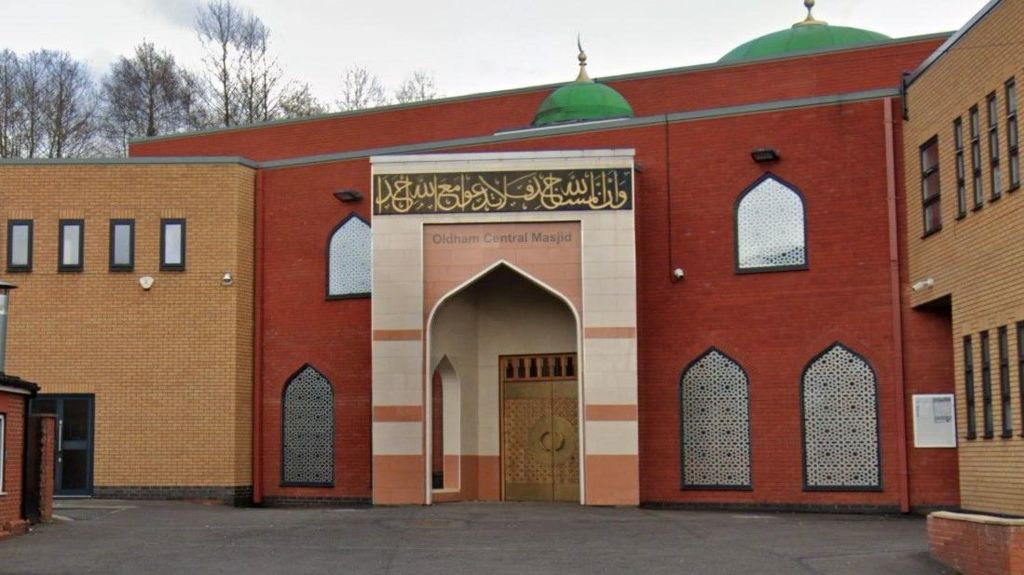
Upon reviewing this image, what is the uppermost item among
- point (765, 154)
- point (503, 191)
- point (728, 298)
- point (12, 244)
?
point (765, 154)

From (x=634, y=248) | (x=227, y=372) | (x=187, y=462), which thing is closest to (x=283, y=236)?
(x=227, y=372)

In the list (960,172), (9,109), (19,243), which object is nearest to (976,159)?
(960,172)

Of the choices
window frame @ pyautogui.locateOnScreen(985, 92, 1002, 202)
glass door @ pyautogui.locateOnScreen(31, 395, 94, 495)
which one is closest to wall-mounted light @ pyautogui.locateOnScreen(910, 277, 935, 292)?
window frame @ pyautogui.locateOnScreen(985, 92, 1002, 202)

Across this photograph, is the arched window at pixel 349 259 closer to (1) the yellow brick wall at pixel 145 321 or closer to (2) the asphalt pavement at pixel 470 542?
(1) the yellow brick wall at pixel 145 321

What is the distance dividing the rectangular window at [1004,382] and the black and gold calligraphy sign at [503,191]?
5.47m

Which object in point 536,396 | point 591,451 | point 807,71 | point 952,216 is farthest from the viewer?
point 807,71

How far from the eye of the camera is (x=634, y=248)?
749 inches

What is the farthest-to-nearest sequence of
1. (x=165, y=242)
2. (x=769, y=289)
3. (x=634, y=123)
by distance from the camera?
(x=165, y=242) → (x=634, y=123) → (x=769, y=289)

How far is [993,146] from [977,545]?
225 inches

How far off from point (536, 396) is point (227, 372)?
→ 465 centimetres

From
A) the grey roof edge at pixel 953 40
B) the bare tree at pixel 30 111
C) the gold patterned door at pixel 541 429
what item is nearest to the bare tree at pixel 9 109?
the bare tree at pixel 30 111

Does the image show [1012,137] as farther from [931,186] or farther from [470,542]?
[470,542]

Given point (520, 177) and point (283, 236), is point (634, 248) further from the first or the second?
point (283, 236)

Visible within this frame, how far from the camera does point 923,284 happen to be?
698 inches
